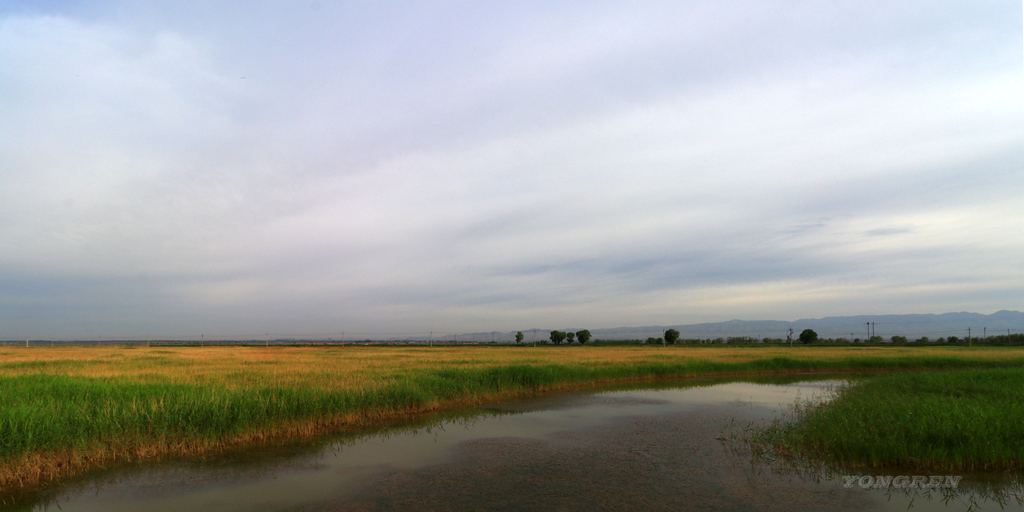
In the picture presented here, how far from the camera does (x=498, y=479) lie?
25.9 ft

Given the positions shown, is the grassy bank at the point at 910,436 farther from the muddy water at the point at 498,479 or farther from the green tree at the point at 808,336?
the green tree at the point at 808,336

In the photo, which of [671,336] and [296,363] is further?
[671,336]

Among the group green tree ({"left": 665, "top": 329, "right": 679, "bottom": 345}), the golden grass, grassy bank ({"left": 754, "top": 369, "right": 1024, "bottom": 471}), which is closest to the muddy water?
grassy bank ({"left": 754, "top": 369, "right": 1024, "bottom": 471})

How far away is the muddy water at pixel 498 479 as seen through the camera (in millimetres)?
6707

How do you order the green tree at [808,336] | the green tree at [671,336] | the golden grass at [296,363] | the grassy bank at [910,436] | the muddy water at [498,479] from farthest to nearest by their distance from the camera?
the green tree at [671,336] → the green tree at [808,336] → the golden grass at [296,363] → the grassy bank at [910,436] → the muddy water at [498,479]

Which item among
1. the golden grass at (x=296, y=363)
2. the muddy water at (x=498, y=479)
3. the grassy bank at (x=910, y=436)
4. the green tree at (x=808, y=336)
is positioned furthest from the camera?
the green tree at (x=808, y=336)

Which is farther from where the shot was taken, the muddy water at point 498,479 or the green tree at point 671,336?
the green tree at point 671,336

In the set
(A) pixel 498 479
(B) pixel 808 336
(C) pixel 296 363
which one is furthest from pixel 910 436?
(B) pixel 808 336

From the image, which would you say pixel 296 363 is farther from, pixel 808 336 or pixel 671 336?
pixel 808 336

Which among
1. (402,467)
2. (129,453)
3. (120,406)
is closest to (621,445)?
(402,467)

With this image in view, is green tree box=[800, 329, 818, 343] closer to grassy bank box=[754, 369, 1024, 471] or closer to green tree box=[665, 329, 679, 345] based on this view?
green tree box=[665, 329, 679, 345]

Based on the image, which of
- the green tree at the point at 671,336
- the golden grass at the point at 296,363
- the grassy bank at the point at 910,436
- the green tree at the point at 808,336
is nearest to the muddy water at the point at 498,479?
the grassy bank at the point at 910,436

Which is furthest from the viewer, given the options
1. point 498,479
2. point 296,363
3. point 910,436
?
point 296,363

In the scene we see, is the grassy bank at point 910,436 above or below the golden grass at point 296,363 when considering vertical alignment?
above
